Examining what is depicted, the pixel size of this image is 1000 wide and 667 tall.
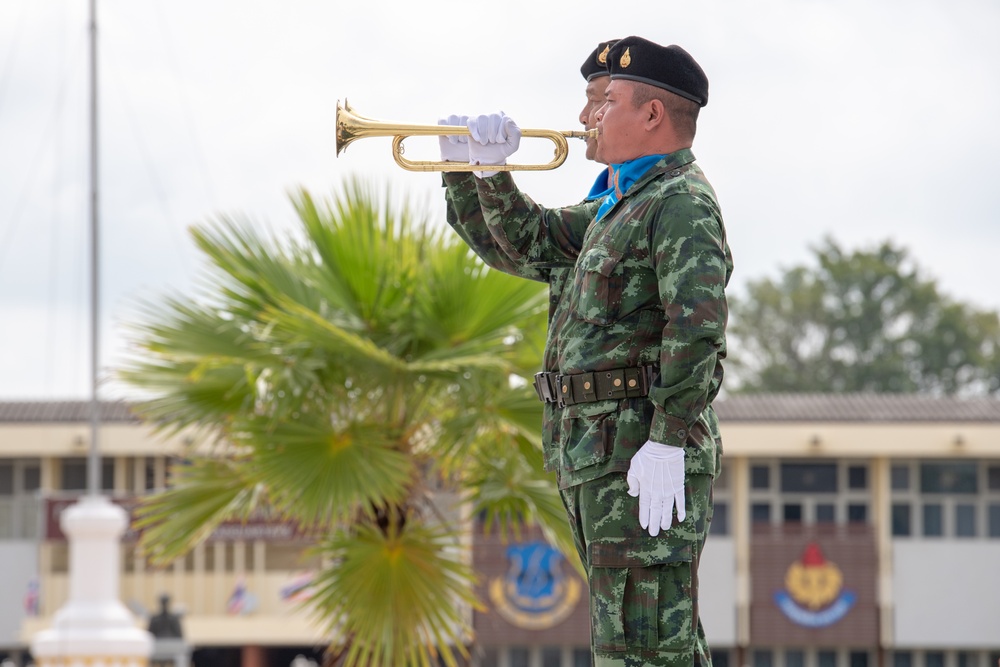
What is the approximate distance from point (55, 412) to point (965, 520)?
17.8 meters

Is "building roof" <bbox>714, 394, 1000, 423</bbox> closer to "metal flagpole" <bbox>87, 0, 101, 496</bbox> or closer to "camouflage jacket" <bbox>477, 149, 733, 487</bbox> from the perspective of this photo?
"metal flagpole" <bbox>87, 0, 101, 496</bbox>

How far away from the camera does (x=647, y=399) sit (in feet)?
12.4

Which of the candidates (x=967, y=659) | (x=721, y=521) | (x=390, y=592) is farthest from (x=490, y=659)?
(x=390, y=592)

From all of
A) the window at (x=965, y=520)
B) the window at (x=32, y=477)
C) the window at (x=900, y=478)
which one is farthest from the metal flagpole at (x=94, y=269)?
the window at (x=965, y=520)

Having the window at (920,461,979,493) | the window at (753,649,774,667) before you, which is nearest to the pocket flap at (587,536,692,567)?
the window at (753,649,774,667)

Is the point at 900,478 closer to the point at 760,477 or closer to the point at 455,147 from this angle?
the point at 760,477

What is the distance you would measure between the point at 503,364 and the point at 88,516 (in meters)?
5.36

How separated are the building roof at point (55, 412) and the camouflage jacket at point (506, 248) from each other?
27696 mm

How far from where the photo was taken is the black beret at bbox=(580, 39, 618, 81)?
4.09 metres

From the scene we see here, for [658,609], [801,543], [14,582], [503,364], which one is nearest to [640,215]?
[658,609]

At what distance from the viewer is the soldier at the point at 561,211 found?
3.98m

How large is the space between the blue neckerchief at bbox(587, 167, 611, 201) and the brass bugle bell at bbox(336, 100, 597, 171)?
27cm

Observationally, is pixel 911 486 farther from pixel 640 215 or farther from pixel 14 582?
pixel 640 215

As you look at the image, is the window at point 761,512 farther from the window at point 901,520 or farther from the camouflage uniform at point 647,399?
the camouflage uniform at point 647,399
